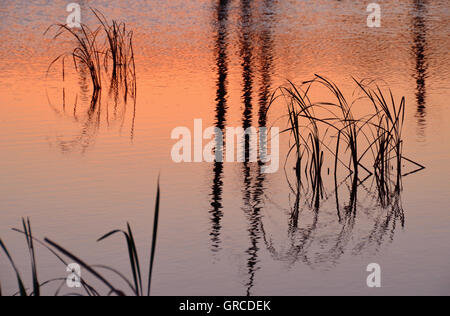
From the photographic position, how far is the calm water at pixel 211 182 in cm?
568

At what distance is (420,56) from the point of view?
1543cm

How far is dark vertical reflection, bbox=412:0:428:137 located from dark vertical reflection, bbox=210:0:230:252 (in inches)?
83.0

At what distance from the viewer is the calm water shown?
18.6 ft

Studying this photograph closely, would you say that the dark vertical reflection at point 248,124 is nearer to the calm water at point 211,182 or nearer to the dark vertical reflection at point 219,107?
the calm water at point 211,182

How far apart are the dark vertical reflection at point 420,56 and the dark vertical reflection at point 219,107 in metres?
2.11

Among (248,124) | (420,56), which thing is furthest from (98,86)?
(420,56)

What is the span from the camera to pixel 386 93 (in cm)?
1155

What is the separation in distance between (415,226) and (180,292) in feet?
6.57

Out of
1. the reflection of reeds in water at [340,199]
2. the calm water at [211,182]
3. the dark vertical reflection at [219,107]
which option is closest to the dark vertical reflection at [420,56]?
the calm water at [211,182]

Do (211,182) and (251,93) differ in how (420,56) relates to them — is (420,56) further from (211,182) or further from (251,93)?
(211,182)

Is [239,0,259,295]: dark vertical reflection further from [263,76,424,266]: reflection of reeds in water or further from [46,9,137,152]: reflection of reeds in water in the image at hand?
[46,9,137,152]: reflection of reeds in water

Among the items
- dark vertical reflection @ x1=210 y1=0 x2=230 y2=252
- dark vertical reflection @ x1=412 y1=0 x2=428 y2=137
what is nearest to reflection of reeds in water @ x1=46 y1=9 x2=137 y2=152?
dark vertical reflection @ x1=210 y1=0 x2=230 y2=252

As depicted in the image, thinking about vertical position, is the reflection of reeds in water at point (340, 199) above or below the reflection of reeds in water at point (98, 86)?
below

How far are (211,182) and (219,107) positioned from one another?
3.44 meters
